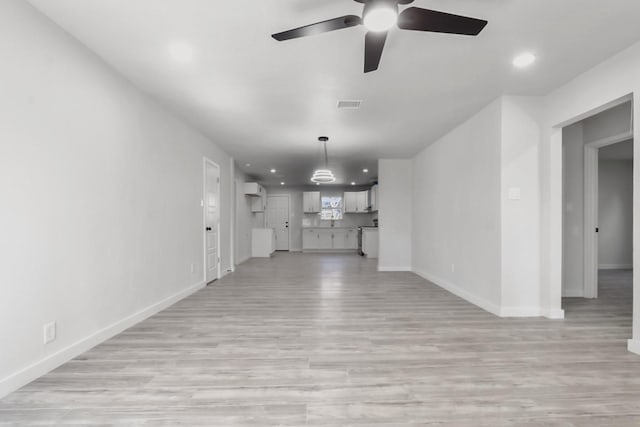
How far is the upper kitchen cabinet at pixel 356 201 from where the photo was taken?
11.7 m

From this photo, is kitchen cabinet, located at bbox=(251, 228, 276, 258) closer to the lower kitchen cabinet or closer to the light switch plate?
the lower kitchen cabinet

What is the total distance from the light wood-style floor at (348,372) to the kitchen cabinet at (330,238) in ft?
26.6

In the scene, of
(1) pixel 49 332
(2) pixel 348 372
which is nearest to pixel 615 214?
(2) pixel 348 372

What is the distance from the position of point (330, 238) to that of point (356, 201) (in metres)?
1.69

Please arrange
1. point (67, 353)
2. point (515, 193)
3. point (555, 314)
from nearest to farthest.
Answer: point (67, 353), point (555, 314), point (515, 193)

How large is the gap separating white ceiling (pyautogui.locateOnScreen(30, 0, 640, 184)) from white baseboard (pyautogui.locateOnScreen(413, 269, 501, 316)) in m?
2.43

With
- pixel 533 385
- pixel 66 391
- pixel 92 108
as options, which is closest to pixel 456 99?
pixel 533 385

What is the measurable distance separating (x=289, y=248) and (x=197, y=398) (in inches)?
412

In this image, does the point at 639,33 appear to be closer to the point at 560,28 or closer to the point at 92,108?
the point at 560,28

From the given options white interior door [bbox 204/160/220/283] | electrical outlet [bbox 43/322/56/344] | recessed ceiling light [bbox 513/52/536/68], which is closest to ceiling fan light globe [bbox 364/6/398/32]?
recessed ceiling light [bbox 513/52/536/68]

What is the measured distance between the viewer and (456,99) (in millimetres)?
3748

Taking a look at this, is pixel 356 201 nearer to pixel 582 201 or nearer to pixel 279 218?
pixel 279 218

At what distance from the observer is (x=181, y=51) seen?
2648mm

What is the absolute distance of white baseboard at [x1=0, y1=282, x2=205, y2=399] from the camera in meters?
1.99
